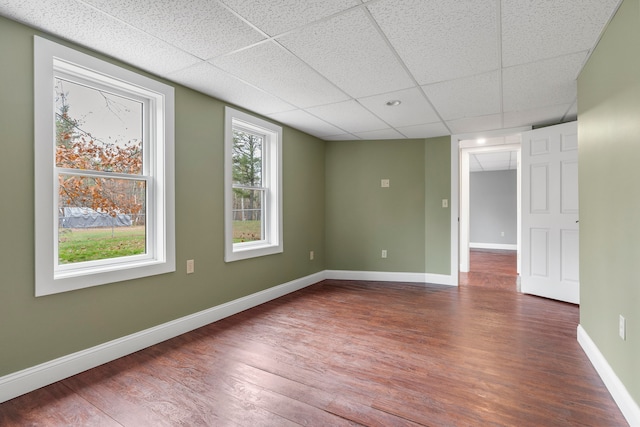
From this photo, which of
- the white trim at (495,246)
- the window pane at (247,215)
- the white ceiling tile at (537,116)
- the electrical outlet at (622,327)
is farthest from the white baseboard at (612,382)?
the white trim at (495,246)

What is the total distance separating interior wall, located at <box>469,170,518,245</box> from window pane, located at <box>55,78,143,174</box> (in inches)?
357

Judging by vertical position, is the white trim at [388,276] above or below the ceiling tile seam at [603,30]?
below

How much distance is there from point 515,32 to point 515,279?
13.9ft

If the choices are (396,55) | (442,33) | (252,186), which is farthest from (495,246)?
(442,33)

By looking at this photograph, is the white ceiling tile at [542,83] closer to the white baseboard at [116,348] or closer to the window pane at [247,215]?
the window pane at [247,215]

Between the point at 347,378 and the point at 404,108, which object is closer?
the point at 347,378

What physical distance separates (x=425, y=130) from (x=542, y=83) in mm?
1685

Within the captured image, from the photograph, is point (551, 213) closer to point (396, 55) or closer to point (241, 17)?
point (396, 55)

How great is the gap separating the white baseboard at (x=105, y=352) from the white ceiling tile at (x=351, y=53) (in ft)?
7.83

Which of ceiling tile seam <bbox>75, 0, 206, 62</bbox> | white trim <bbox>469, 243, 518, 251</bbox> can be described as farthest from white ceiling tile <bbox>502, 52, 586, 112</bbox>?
white trim <bbox>469, 243, 518, 251</bbox>

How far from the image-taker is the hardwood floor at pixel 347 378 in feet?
5.45

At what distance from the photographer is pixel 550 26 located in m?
1.87

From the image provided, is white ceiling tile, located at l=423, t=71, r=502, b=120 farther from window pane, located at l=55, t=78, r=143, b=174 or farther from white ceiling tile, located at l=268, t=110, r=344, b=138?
window pane, located at l=55, t=78, r=143, b=174

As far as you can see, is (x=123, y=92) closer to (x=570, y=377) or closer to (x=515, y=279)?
(x=570, y=377)
